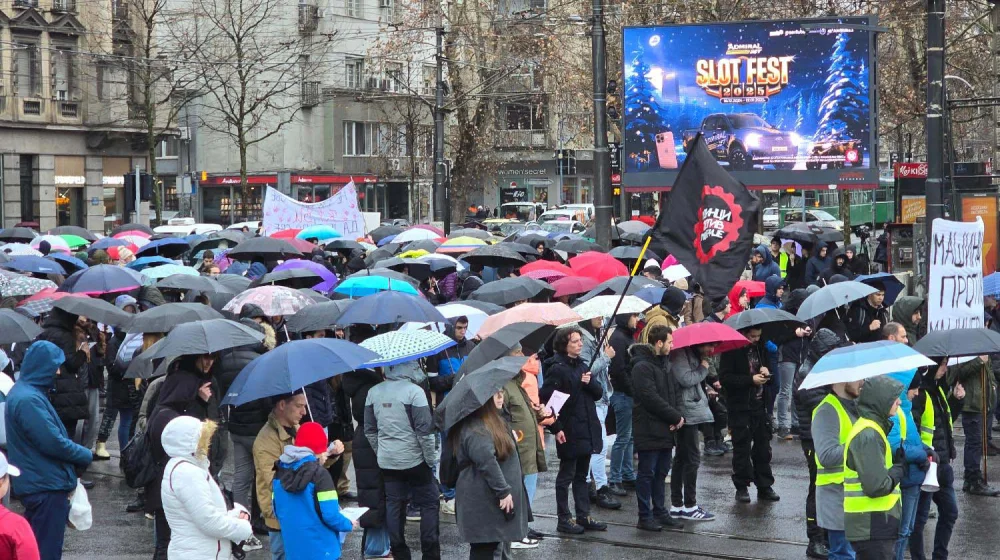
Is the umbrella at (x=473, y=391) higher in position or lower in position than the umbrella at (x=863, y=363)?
lower

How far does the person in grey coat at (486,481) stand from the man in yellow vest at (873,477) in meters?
1.95

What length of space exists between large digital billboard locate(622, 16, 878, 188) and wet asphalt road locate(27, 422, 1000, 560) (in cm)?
1355

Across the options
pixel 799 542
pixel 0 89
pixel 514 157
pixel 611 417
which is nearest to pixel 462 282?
pixel 611 417

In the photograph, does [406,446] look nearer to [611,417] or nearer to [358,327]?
[358,327]

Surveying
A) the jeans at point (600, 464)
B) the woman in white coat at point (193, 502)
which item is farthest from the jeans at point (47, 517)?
the jeans at point (600, 464)

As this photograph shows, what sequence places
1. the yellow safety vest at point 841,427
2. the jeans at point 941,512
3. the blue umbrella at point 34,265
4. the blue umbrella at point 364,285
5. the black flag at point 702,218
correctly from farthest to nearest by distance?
the blue umbrella at point 34,265 → the blue umbrella at point 364,285 → the black flag at point 702,218 → the jeans at point 941,512 → the yellow safety vest at point 841,427

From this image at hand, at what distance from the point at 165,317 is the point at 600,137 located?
38.3 feet

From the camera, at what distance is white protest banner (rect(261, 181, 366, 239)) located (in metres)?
24.5

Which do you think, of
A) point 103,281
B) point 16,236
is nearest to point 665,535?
point 103,281

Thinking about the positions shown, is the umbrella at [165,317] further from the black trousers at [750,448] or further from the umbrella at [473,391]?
the black trousers at [750,448]

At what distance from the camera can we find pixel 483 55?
4038 centimetres

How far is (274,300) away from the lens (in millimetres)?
12633

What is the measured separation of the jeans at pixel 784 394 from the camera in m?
15.0

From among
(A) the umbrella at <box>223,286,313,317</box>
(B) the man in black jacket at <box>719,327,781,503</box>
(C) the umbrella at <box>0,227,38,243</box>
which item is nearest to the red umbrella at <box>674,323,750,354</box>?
(B) the man in black jacket at <box>719,327,781,503</box>
